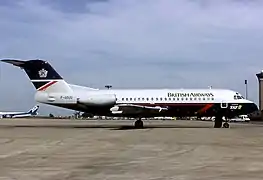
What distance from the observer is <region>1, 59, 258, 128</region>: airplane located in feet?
132

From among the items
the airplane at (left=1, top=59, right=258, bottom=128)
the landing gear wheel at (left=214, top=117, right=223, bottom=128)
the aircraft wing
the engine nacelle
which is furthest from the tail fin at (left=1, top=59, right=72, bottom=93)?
the landing gear wheel at (left=214, top=117, right=223, bottom=128)

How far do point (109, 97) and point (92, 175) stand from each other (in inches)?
1166

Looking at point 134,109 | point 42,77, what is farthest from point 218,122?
point 42,77

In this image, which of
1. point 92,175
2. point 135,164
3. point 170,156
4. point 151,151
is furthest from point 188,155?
point 92,175

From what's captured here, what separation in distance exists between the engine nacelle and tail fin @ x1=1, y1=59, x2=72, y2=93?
1860mm

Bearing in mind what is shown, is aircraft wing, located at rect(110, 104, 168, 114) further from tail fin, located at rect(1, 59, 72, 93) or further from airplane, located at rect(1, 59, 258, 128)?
tail fin, located at rect(1, 59, 72, 93)

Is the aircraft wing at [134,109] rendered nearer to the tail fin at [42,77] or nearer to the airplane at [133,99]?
the airplane at [133,99]

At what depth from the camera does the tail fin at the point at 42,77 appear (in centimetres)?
4112

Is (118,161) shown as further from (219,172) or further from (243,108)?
(243,108)

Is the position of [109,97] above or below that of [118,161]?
above

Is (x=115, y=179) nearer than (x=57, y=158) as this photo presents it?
Yes

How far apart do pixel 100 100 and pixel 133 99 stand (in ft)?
8.87

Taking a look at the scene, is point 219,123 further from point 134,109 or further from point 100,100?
point 100,100

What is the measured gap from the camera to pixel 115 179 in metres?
10.2
